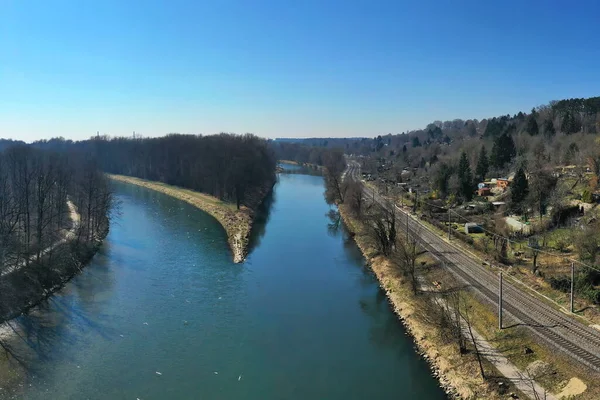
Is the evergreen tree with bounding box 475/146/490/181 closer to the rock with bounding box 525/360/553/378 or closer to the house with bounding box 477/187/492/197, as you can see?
the house with bounding box 477/187/492/197

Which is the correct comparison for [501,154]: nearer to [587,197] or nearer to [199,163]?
[587,197]

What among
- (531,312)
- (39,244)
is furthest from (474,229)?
(39,244)

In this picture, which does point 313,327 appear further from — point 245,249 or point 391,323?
point 245,249

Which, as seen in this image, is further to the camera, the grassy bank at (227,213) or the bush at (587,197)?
the grassy bank at (227,213)

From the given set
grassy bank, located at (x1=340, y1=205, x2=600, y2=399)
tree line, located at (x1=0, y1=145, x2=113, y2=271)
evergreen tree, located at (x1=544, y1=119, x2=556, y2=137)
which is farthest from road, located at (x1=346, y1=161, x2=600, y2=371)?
evergreen tree, located at (x1=544, y1=119, x2=556, y2=137)

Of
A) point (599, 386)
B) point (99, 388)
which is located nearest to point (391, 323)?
point (599, 386)

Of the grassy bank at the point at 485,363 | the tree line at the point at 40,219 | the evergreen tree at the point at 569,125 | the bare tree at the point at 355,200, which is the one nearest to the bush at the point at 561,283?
the grassy bank at the point at 485,363

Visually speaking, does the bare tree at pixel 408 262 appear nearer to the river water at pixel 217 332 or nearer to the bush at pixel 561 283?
the river water at pixel 217 332

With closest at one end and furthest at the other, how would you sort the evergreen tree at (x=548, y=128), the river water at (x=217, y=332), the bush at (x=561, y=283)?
the river water at (x=217, y=332) → the bush at (x=561, y=283) → the evergreen tree at (x=548, y=128)
